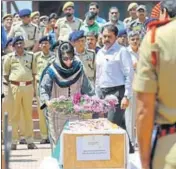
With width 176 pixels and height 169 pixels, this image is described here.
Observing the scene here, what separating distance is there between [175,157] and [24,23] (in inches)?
395

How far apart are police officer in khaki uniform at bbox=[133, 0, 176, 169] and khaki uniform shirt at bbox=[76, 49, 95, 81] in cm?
688

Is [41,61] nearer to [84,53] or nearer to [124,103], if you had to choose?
[84,53]

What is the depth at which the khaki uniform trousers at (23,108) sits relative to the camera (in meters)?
11.0

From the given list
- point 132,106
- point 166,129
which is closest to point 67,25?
point 132,106

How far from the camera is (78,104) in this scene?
763cm

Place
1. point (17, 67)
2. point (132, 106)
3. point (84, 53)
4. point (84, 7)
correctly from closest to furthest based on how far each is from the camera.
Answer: point (132, 106) < point (84, 53) < point (17, 67) < point (84, 7)

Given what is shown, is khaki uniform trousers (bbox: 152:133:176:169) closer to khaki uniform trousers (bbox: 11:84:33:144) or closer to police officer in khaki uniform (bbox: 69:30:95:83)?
police officer in khaki uniform (bbox: 69:30:95:83)

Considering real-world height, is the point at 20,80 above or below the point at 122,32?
below

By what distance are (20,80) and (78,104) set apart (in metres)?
3.37

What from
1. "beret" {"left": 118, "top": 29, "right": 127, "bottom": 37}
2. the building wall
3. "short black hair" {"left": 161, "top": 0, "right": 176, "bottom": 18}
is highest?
the building wall

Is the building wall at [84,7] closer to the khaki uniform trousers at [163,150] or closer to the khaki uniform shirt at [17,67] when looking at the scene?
the khaki uniform shirt at [17,67]

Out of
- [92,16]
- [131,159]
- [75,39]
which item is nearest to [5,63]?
[75,39]

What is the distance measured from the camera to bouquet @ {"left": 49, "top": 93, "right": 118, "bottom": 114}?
7594mm

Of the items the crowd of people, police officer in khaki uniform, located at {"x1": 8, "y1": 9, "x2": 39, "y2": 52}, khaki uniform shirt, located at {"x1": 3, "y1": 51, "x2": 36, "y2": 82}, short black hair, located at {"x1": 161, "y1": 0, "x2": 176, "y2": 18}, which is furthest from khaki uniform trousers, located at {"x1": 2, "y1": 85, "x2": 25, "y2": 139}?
short black hair, located at {"x1": 161, "y1": 0, "x2": 176, "y2": 18}
